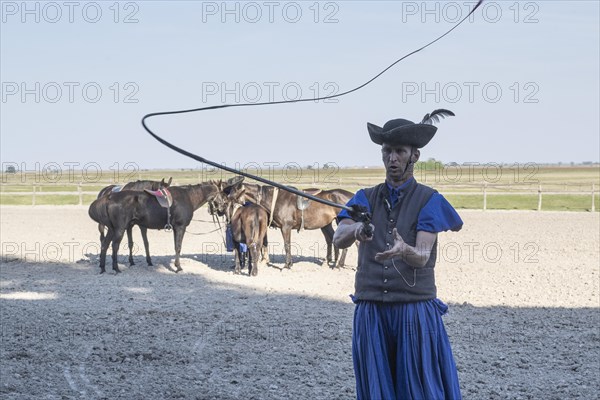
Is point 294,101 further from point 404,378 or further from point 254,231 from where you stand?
point 254,231

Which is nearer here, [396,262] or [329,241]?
[396,262]

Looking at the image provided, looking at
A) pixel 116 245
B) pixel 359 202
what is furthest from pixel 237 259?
pixel 359 202

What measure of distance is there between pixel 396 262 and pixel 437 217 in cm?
31

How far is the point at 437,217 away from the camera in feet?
15.2

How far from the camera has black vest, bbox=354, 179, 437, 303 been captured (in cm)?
465

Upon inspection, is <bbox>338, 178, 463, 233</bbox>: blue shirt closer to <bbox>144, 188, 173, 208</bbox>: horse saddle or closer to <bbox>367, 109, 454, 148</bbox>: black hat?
<bbox>367, 109, 454, 148</bbox>: black hat

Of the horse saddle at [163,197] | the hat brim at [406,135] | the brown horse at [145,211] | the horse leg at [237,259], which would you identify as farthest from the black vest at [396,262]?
the horse saddle at [163,197]

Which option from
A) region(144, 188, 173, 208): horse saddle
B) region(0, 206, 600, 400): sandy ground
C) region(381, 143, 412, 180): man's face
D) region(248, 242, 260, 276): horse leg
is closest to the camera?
region(381, 143, 412, 180): man's face

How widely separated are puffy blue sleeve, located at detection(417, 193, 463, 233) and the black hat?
309 millimetres

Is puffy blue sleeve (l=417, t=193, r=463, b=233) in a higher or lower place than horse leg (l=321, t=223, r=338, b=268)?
higher

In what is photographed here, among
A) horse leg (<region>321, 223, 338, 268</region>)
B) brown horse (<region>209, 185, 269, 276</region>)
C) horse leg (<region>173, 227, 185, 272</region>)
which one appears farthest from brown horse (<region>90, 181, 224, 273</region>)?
horse leg (<region>321, 223, 338, 268</region>)

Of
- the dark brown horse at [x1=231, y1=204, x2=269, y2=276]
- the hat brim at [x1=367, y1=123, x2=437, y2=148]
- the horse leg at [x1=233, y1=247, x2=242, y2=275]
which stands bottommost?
the horse leg at [x1=233, y1=247, x2=242, y2=275]

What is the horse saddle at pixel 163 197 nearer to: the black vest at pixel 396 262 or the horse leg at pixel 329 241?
the horse leg at pixel 329 241

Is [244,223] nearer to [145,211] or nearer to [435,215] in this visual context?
[145,211]
